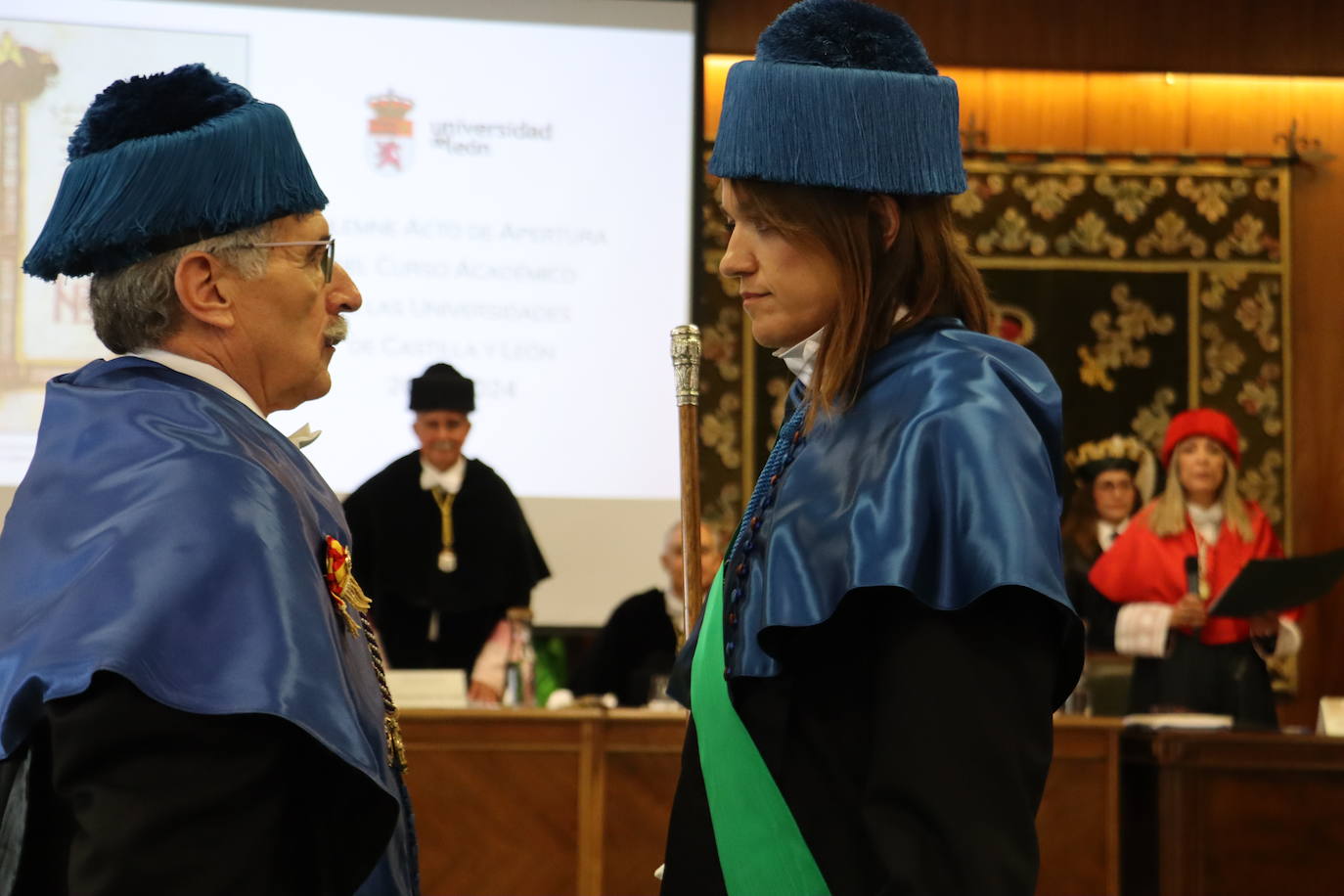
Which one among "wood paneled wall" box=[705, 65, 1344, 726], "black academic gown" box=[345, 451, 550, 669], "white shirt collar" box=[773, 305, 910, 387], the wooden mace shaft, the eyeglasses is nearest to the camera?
"white shirt collar" box=[773, 305, 910, 387]

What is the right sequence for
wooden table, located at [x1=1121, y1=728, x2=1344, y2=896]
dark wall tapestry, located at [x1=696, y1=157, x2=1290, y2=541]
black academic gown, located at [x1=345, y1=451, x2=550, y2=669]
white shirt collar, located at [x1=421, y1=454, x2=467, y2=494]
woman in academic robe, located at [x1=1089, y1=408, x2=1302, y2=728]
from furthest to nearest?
dark wall tapestry, located at [x1=696, y1=157, x2=1290, y2=541], white shirt collar, located at [x1=421, y1=454, x2=467, y2=494], black academic gown, located at [x1=345, y1=451, x2=550, y2=669], woman in academic robe, located at [x1=1089, y1=408, x2=1302, y2=728], wooden table, located at [x1=1121, y1=728, x2=1344, y2=896]

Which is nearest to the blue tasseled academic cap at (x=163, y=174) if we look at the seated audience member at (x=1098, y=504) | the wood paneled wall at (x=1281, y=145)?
the seated audience member at (x=1098, y=504)

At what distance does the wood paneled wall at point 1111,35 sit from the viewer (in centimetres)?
724

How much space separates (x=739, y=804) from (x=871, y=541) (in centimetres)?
29

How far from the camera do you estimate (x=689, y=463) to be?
186cm

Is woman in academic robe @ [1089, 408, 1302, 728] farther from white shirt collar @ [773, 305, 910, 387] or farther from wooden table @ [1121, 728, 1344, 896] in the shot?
white shirt collar @ [773, 305, 910, 387]

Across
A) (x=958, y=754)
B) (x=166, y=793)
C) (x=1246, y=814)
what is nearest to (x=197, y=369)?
(x=166, y=793)

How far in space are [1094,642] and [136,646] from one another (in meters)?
4.36

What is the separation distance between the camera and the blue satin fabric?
4.59 ft

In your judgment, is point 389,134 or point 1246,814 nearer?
point 1246,814

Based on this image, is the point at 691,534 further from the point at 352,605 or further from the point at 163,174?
the point at 163,174

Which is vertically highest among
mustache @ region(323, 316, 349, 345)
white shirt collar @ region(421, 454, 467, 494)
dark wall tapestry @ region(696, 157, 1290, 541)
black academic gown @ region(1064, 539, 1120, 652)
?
dark wall tapestry @ region(696, 157, 1290, 541)

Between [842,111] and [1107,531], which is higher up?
[842,111]

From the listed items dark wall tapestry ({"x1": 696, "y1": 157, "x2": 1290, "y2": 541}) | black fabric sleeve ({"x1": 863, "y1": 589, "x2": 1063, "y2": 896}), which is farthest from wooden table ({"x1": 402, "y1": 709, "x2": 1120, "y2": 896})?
dark wall tapestry ({"x1": 696, "y1": 157, "x2": 1290, "y2": 541})
